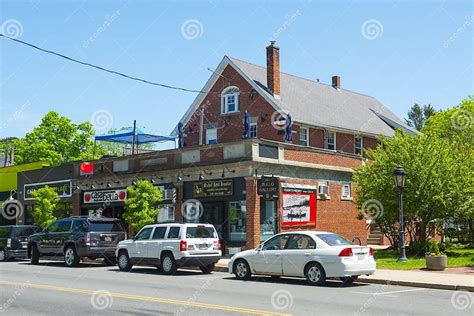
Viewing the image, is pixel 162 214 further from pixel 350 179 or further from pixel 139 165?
pixel 350 179

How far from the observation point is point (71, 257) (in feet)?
75.7

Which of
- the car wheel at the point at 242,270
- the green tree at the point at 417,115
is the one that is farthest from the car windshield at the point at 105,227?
the green tree at the point at 417,115

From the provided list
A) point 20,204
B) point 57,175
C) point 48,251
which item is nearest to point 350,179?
point 48,251

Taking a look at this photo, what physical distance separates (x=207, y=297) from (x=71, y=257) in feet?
38.0

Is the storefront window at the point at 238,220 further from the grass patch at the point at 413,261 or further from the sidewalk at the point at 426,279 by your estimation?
the sidewalk at the point at 426,279

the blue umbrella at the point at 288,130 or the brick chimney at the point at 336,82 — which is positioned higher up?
the brick chimney at the point at 336,82

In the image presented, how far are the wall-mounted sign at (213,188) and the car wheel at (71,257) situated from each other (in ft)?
22.6

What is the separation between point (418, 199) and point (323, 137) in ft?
43.0

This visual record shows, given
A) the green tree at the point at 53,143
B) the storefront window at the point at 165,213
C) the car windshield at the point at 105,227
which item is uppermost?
the green tree at the point at 53,143

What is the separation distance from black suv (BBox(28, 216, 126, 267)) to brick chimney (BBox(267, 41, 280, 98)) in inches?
646

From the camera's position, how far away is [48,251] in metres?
24.0

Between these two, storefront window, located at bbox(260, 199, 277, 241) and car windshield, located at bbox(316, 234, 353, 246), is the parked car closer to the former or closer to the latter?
storefront window, located at bbox(260, 199, 277, 241)

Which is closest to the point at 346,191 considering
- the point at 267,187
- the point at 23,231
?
the point at 267,187

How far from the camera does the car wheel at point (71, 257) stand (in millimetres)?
22953
